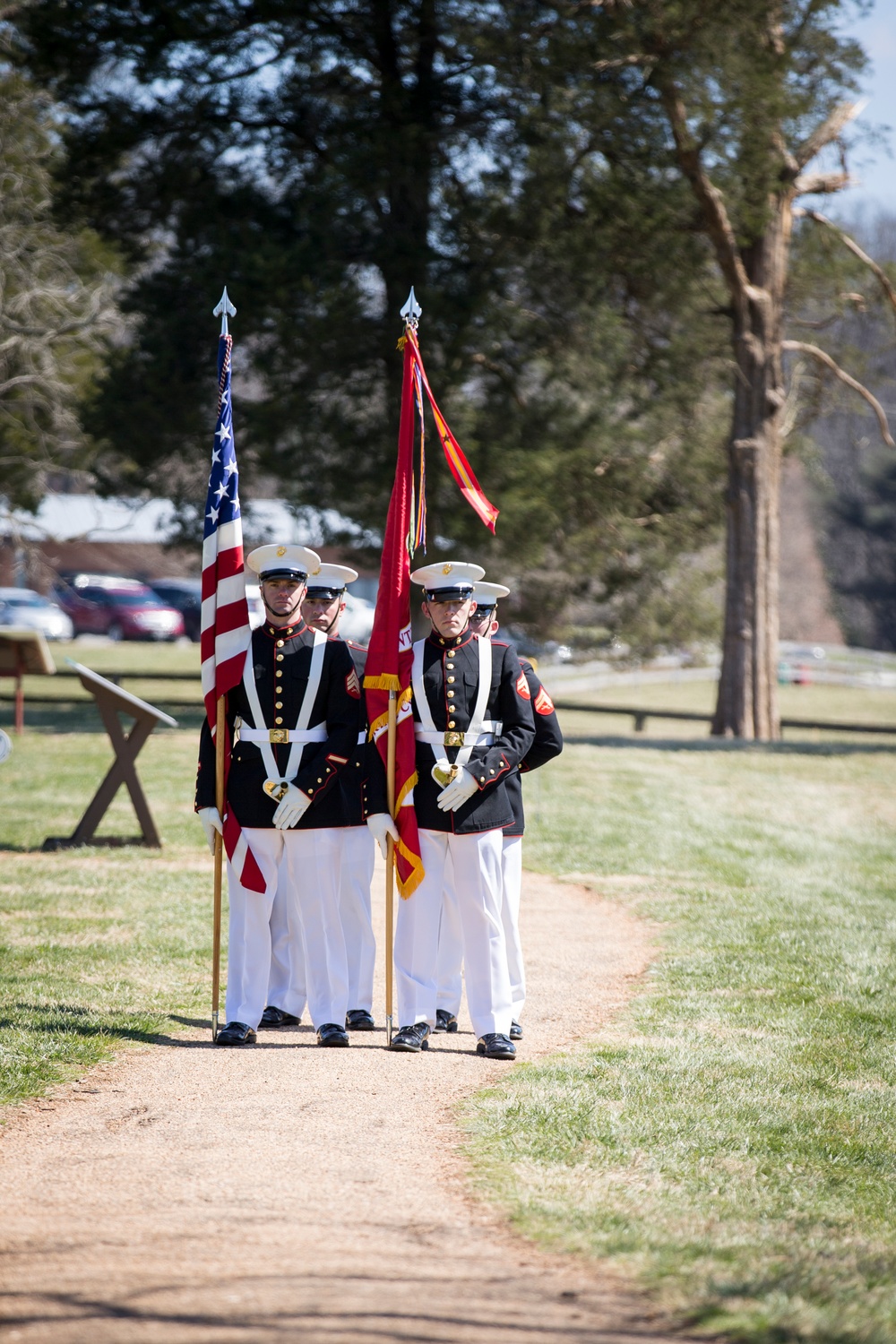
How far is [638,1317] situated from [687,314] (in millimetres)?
20711

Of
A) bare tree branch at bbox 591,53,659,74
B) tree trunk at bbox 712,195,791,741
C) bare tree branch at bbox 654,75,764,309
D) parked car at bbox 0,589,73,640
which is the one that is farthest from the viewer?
parked car at bbox 0,589,73,640

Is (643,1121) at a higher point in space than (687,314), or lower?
lower

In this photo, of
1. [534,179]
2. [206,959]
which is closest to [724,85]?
[534,179]

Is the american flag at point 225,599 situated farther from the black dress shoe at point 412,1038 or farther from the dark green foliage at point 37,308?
the dark green foliage at point 37,308

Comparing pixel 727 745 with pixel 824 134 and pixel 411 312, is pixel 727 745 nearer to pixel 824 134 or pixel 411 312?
pixel 824 134

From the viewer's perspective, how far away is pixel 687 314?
22.9m

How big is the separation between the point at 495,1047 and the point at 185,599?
129 ft

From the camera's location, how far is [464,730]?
6848 millimetres

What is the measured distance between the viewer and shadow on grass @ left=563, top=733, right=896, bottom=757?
64.7ft

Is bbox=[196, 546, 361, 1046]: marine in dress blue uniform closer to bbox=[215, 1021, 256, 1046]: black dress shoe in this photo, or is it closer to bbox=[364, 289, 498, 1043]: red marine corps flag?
bbox=[215, 1021, 256, 1046]: black dress shoe

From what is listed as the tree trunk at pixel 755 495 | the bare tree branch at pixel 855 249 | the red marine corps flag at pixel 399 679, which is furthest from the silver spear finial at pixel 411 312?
the bare tree branch at pixel 855 249

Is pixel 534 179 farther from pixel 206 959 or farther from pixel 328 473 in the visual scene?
pixel 206 959

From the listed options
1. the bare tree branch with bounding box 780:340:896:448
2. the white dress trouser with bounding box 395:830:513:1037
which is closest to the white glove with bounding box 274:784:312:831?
the white dress trouser with bounding box 395:830:513:1037

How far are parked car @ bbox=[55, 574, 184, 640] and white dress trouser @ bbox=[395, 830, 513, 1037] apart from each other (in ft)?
118
